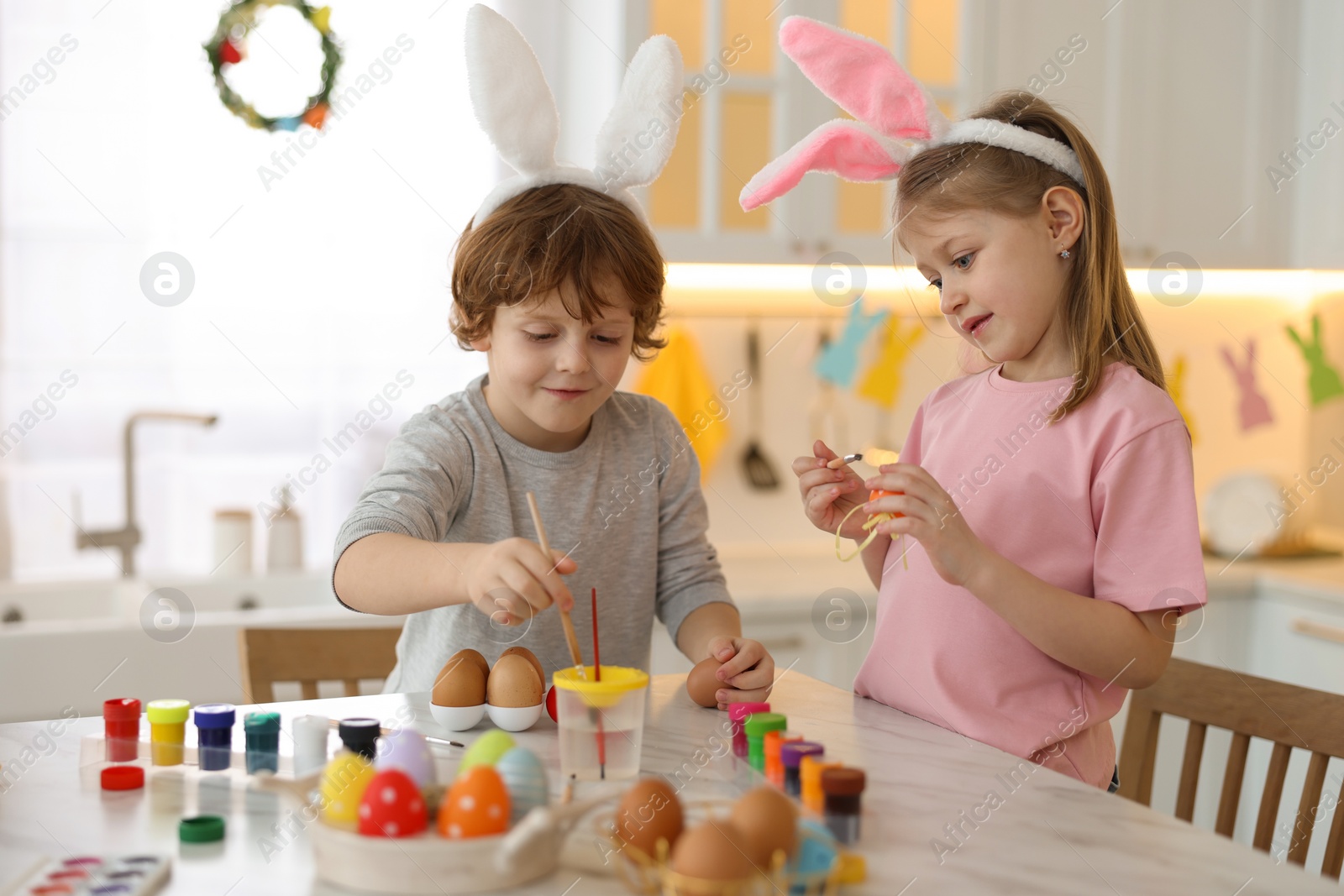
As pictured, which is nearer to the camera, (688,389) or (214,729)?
(214,729)

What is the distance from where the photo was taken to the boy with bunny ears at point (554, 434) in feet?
3.93

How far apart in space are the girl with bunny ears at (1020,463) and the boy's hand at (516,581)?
298mm

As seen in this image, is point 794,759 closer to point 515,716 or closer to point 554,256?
point 515,716

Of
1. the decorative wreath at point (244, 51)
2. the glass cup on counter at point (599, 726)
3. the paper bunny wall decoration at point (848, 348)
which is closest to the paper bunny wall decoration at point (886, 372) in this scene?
the paper bunny wall decoration at point (848, 348)

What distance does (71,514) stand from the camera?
2.20 m

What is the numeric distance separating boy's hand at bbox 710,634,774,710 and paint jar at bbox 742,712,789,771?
0.13 meters

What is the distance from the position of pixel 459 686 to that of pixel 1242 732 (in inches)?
30.6

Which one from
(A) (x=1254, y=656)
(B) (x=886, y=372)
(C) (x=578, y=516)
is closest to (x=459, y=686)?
(C) (x=578, y=516)

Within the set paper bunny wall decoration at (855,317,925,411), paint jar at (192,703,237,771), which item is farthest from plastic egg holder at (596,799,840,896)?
paper bunny wall decoration at (855,317,925,411)

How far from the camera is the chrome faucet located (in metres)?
2.17

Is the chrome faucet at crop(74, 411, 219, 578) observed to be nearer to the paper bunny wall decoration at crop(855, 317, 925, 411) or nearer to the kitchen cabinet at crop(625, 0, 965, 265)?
the kitchen cabinet at crop(625, 0, 965, 265)

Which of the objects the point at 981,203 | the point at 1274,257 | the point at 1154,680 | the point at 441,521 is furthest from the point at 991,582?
the point at 1274,257

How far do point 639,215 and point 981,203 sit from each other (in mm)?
379

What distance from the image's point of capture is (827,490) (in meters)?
1.21
